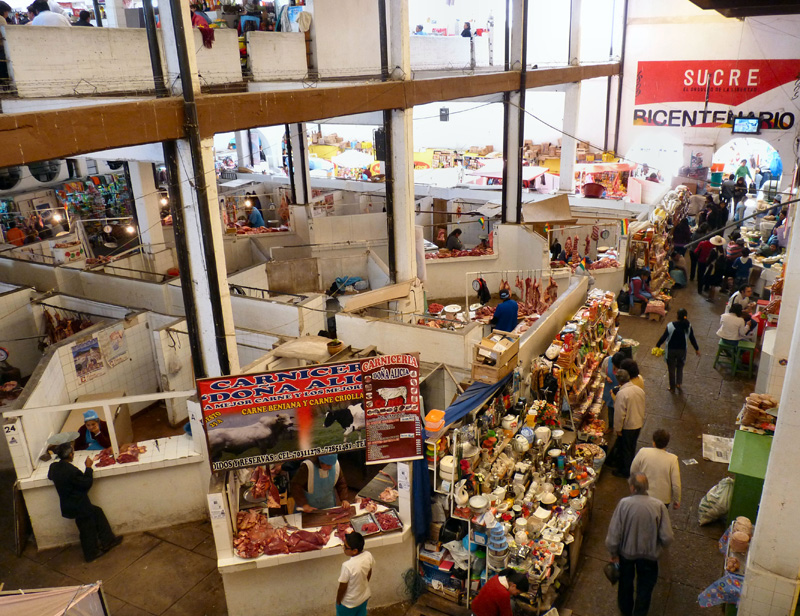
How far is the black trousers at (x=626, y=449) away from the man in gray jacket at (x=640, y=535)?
92.1 inches

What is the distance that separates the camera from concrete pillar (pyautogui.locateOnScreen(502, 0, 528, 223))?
15156 millimetres

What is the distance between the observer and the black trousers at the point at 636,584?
632cm

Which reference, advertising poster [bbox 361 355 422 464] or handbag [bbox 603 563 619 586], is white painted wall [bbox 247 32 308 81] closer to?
advertising poster [bbox 361 355 422 464]

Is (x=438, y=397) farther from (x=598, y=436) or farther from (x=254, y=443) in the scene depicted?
(x=254, y=443)

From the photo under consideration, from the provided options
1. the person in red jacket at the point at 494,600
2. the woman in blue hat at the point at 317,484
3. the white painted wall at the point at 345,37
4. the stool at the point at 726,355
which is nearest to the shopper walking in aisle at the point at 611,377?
the stool at the point at 726,355

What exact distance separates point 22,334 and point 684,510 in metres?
11.3

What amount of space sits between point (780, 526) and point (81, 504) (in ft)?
24.3

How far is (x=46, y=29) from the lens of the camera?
7.56 meters

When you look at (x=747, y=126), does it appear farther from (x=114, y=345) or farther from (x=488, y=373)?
(x=114, y=345)

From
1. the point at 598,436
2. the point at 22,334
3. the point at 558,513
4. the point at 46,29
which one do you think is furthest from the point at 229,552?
the point at 22,334

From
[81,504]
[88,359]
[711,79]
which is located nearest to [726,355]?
[81,504]

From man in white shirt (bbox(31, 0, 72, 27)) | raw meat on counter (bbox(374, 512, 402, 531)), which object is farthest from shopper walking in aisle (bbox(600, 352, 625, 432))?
man in white shirt (bbox(31, 0, 72, 27))

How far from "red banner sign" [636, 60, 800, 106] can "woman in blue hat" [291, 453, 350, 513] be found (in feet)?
68.4

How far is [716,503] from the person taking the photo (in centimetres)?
774
